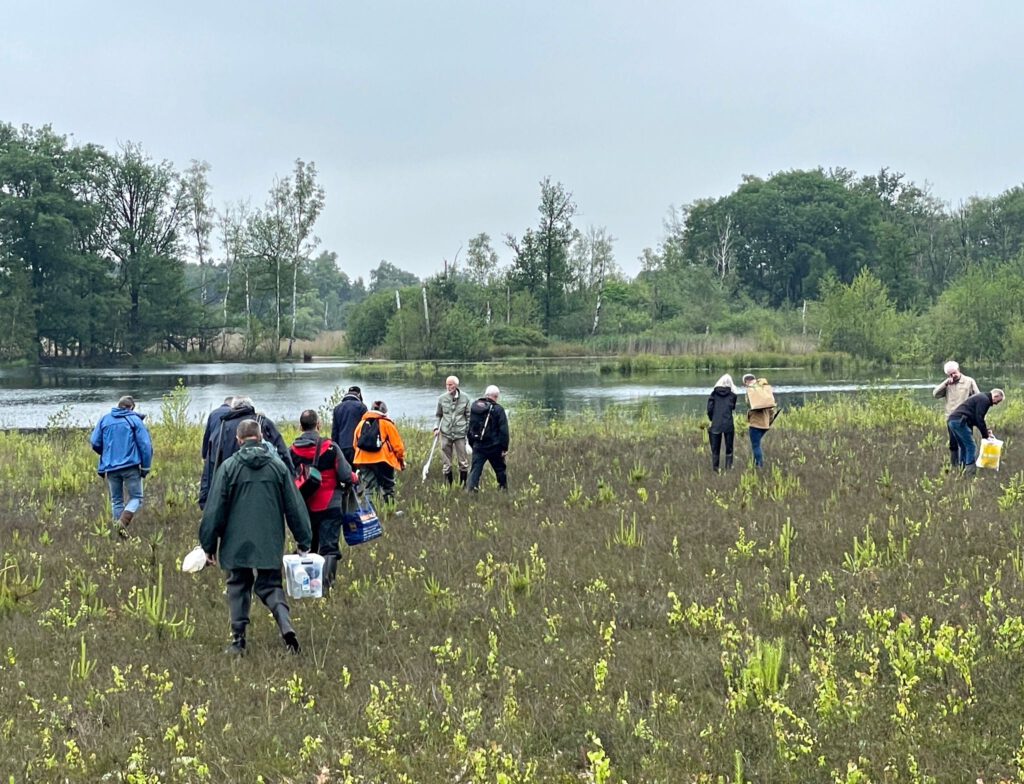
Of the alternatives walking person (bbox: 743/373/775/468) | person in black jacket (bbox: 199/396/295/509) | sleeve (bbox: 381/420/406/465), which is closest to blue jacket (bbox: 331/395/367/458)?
sleeve (bbox: 381/420/406/465)

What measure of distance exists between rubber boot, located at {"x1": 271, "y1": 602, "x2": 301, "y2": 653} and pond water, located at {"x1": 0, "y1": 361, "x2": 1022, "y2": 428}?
1742cm

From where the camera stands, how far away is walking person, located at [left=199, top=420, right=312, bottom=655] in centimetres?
607

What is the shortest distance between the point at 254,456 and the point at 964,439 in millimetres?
10629

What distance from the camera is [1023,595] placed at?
6.35m

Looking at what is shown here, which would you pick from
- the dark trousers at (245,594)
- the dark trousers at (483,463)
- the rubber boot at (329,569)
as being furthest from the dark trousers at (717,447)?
the dark trousers at (245,594)

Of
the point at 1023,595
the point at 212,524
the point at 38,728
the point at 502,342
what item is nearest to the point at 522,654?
the point at 212,524

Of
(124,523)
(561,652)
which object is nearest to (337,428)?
(124,523)

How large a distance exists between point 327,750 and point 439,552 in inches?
164

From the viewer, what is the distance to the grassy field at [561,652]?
443 centimetres

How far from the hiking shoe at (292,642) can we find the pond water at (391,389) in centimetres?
1745

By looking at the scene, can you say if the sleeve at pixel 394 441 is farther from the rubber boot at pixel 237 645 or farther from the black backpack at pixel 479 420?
the rubber boot at pixel 237 645

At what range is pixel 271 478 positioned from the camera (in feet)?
20.2

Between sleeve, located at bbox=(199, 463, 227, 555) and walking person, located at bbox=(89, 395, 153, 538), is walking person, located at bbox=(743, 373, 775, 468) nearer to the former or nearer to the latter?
walking person, located at bbox=(89, 395, 153, 538)

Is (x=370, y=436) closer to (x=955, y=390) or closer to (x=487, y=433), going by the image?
(x=487, y=433)
